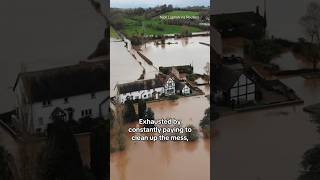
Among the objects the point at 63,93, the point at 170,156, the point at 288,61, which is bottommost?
the point at 170,156

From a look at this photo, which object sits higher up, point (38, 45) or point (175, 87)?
point (38, 45)

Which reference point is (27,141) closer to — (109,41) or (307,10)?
(109,41)

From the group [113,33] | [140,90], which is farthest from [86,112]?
[113,33]

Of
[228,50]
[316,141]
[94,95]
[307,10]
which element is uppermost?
[307,10]

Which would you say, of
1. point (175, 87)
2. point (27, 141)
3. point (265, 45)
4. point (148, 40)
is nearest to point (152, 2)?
point (148, 40)

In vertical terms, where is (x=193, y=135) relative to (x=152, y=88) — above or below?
below

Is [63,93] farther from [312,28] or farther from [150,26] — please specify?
[312,28]
